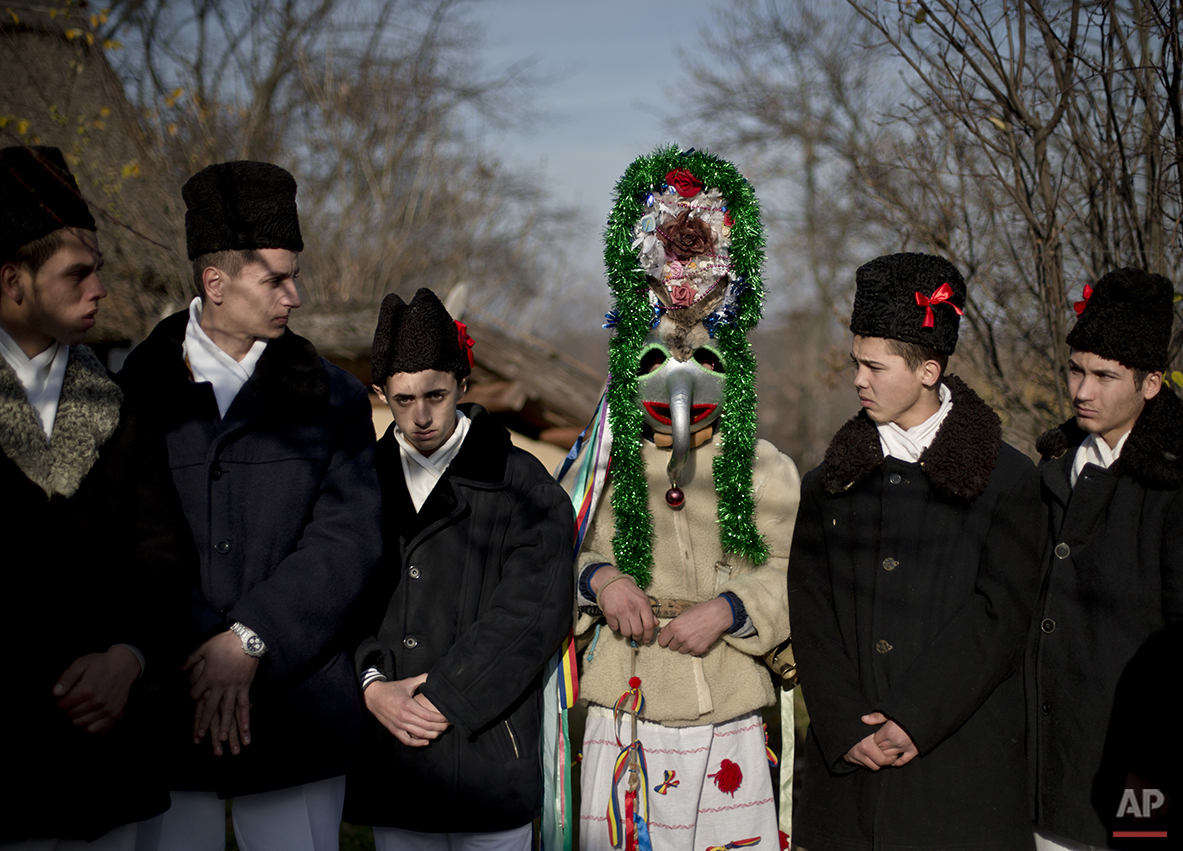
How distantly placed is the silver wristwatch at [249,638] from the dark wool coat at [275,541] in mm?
20

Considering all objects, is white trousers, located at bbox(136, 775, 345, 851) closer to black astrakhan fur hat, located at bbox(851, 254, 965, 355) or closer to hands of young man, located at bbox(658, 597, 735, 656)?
hands of young man, located at bbox(658, 597, 735, 656)

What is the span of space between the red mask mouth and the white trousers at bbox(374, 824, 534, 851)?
1.38 m

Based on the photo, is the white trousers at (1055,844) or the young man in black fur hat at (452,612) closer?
the white trousers at (1055,844)

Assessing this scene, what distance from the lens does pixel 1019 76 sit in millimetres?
3932

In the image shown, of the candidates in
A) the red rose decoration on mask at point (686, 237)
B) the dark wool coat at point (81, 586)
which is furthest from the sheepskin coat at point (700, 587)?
the dark wool coat at point (81, 586)

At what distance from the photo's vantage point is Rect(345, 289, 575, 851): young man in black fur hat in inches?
119

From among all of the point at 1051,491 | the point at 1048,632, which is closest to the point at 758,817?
the point at 1048,632

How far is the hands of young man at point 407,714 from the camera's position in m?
2.99

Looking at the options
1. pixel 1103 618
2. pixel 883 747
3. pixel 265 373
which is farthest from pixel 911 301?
pixel 265 373

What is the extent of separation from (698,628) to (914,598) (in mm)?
663

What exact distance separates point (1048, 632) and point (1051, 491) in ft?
1.38

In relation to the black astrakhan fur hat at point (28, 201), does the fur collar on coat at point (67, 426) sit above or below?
below

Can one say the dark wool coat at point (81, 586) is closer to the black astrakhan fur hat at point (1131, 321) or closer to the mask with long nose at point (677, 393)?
the mask with long nose at point (677, 393)

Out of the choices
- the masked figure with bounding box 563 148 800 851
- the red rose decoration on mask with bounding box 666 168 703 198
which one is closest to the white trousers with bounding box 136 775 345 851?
the masked figure with bounding box 563 148 800 851
